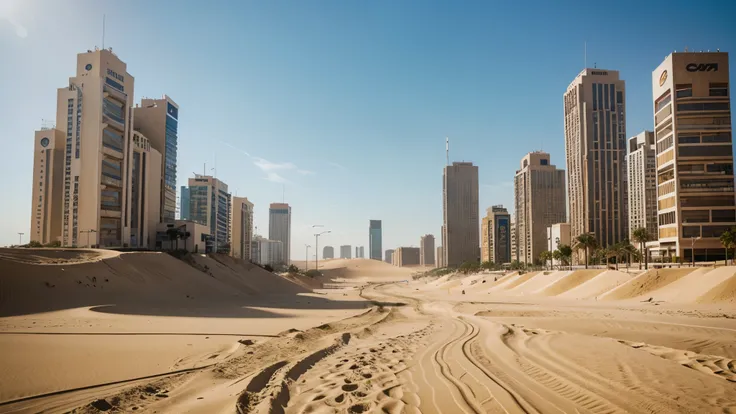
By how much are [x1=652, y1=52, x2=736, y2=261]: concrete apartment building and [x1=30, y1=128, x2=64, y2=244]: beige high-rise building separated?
9907 cm

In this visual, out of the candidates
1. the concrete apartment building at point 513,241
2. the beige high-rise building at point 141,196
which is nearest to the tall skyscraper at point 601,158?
the concrete apartment building at point 513,241

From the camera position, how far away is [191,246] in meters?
79.0

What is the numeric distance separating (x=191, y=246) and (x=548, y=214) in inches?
5598

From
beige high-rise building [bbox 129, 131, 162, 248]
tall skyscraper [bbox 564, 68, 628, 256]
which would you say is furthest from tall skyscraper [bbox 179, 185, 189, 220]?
tall skyscraper [bbox 564, 68, 628, 256]

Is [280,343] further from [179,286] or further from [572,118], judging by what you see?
[572,118]

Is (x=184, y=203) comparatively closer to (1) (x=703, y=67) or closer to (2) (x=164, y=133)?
(2) (x=164, y=133)

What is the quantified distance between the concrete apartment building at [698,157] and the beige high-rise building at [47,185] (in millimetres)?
99074

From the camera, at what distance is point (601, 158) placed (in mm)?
141750

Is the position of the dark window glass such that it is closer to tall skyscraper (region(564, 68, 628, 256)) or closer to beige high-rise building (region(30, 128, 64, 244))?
tall skyscraper (region(564, 68, 628, 256))

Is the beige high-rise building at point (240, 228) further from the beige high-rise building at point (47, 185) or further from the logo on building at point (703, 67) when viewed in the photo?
the logo on building at point (703, 67)

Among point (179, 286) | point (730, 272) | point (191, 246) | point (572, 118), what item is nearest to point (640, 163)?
point (572, 118)

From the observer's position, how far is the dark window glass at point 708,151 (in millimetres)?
70375

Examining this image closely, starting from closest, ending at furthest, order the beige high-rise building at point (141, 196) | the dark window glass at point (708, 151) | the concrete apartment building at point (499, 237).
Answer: the dark window glass at point (708, 151) → the beige high-rise building at point (141, 196) → the concrete apartment building at point (499, 237)

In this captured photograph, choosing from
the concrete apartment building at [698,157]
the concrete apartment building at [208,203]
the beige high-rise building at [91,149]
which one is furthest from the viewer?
the concrete apartment building at [208,203]
